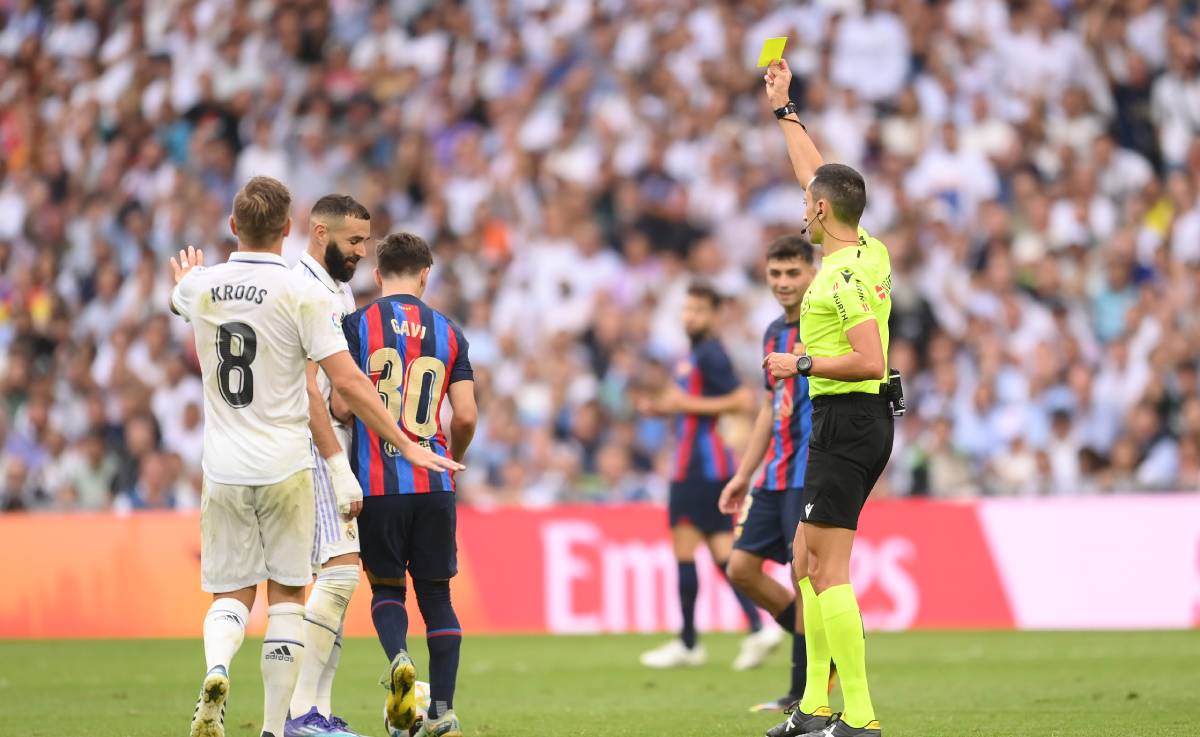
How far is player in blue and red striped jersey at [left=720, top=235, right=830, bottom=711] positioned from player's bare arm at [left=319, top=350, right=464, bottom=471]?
278 cm

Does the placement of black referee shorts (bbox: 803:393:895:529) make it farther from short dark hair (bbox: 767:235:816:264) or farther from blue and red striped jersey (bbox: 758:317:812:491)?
short dark hair (bbox: 767:235:816:264)

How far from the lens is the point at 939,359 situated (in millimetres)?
17484

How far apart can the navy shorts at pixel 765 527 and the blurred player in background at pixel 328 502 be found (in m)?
2.62

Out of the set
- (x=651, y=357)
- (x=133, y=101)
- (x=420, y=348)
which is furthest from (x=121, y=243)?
(x=420, y=348)

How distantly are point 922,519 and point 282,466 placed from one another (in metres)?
9.54

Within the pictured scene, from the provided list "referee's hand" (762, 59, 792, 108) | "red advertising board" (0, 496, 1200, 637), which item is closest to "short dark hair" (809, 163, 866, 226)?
"referee's hand" (762, 59, 792, 108)

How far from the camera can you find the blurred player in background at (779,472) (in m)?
9.34

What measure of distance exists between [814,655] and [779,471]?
1.92m

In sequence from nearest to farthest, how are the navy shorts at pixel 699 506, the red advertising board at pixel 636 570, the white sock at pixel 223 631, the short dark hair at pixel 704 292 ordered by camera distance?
the white sock at pixel 223 631
the short dark hair at pixel 704 292
the navy shorts at pixel 699 506
the red advertising board at pixel 636 570

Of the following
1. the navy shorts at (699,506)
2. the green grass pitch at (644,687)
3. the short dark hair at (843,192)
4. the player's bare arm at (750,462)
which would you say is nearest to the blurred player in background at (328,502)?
the green grass pitch at (644,687)

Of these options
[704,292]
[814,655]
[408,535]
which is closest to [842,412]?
[814,655]

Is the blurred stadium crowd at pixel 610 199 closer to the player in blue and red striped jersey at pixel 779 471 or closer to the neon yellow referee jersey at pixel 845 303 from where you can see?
the player in blue and red striped jersey at pixel 779 471

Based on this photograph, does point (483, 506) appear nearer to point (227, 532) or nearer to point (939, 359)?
point (939, 359)

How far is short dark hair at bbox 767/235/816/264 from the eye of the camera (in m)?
9.45
